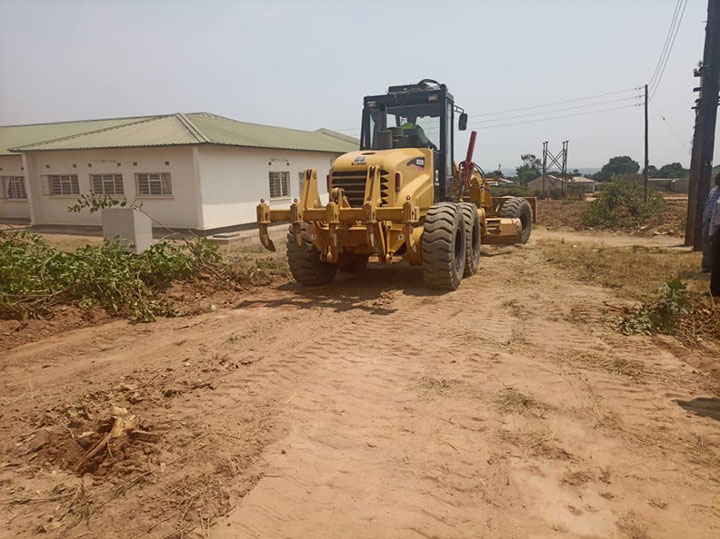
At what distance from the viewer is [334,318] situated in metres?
6.64

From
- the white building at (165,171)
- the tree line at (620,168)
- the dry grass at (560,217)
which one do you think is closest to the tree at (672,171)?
the tree line at (620,168)

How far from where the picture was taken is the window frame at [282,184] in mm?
20625

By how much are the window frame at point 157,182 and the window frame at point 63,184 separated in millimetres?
2821

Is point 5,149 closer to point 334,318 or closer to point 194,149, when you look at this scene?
point 194,149

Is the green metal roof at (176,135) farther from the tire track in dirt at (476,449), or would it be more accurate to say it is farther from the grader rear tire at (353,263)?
the tire track in dirt at (476,449)

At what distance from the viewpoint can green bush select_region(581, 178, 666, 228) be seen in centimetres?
1788

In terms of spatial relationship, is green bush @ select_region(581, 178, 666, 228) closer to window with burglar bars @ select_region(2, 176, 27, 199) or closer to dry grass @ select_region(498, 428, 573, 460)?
dry grass @ select_region(498, 428, 573, 460)

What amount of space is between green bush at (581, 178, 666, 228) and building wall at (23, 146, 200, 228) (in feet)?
44.7

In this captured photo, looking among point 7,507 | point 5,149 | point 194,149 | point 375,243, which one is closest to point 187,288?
point 375,243

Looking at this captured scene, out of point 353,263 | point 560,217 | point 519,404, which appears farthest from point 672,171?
point 519,404

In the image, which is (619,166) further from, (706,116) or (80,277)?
(80,277)

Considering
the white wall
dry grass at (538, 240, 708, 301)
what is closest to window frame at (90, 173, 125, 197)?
the white wall

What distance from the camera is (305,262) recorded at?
8219mm

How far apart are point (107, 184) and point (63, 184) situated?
2336 millimetres
